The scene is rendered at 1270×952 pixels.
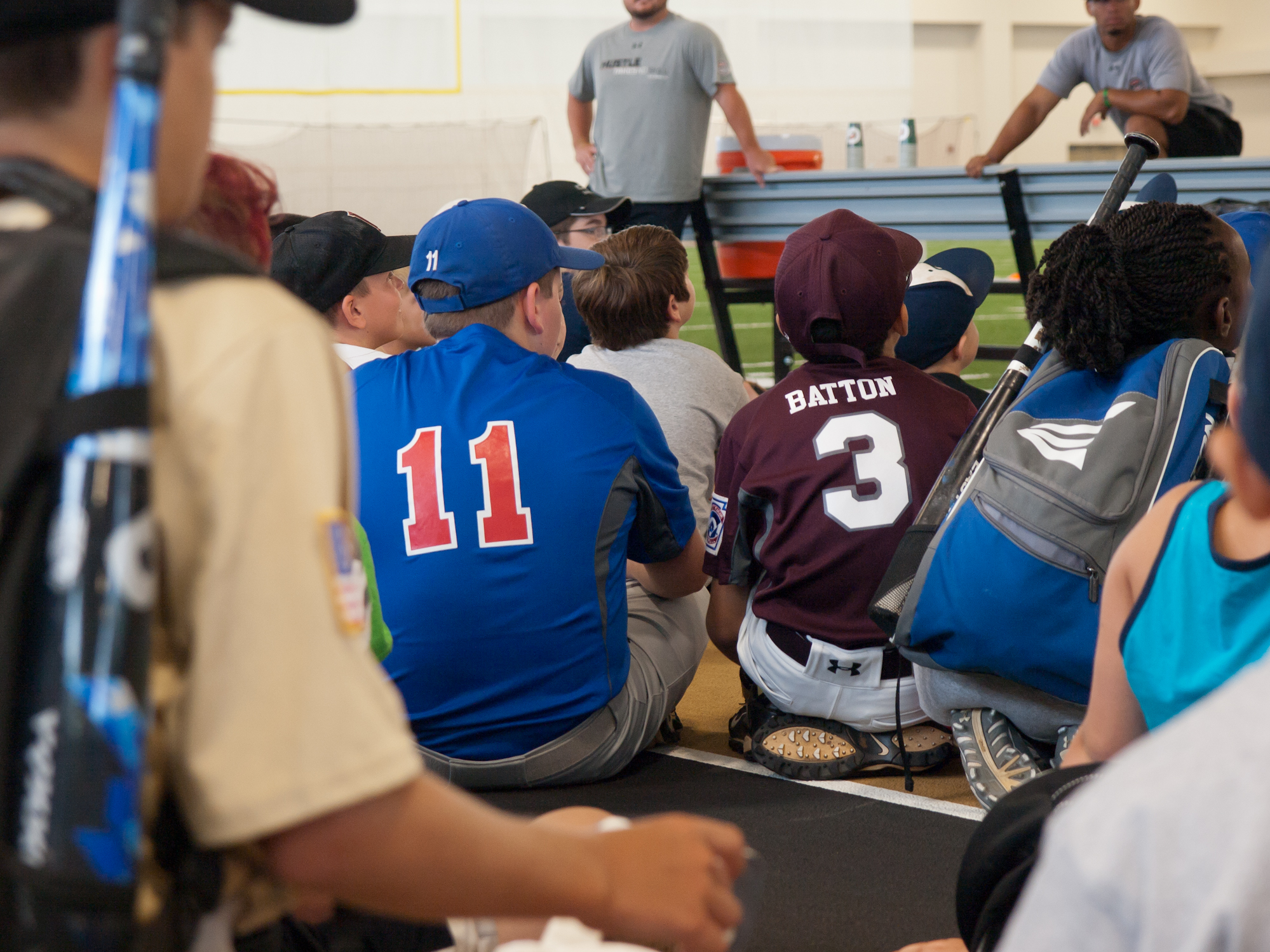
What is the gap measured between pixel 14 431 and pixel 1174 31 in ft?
21.9

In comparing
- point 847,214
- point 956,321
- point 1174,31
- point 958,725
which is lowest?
point 958,725

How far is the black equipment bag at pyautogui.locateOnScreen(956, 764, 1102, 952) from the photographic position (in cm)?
117

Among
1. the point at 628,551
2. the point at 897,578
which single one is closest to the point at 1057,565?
the point at 897,578

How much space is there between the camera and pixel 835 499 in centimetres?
267

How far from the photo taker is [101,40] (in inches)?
29.4

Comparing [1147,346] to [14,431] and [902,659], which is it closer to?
[902,659]

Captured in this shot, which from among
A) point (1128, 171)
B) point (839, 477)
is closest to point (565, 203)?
point (1128, 171)

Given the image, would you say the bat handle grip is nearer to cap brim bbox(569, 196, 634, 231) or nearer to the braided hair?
the braided hair

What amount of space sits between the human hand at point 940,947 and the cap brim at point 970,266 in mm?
2477

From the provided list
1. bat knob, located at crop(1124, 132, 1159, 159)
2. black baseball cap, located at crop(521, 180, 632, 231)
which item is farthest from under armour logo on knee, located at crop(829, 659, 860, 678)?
black baseball cap, located at crop(521, 180, 632, 231)

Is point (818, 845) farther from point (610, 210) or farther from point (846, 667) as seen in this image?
point (610, 210)

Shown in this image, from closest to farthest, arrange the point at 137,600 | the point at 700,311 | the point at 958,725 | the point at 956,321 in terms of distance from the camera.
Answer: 1. the point at 137,600
2. the point at 958,725
3. the point at 956,321
4. the point at 700,311

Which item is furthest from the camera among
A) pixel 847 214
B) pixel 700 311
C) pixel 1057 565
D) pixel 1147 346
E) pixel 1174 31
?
pixel 700 311

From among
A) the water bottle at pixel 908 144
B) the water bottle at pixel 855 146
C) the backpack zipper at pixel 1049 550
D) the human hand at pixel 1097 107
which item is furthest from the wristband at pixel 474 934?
the water bottle at pixel 908 144
